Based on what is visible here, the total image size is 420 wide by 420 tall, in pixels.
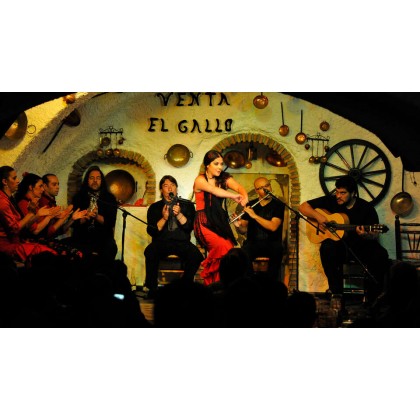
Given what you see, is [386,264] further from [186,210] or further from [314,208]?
[186,210]

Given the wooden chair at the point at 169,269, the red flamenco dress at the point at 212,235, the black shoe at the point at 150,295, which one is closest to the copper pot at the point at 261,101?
the red flamenco dress at the point at 212,235

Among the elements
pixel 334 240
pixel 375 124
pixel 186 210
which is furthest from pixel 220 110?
pixel 375 124

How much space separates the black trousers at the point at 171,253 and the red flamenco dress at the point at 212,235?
0.37 feet

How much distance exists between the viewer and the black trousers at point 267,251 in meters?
11.4

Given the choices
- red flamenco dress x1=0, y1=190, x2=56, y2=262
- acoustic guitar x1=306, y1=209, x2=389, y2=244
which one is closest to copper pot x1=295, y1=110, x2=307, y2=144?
acoustic guitar x1=306, y1=209, x2=389, y2=244

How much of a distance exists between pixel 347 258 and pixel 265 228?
1.03m

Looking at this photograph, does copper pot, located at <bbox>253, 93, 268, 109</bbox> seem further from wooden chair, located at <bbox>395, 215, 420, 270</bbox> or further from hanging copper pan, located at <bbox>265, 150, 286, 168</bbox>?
wooden chair, located at <bbox>395, 215, 420, 270</bbox>

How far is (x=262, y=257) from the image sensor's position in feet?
37.2

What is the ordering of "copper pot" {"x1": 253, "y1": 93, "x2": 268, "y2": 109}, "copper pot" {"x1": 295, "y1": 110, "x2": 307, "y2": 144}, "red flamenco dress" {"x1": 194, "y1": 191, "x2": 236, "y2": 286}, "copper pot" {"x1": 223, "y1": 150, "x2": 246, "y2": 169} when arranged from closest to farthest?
"red flamenco dress" {"x1": 194, "y1": 191, "x2": 236, "y2": 286} < "copper pot" {"x1": 253, "y1": 93, "x2": 268, "y2": 109} < "copper pot" {"x1": 295, "y1": 110, "x2": 307, "y2": 144} < "copper pot" {"x1": 223, "y1": 150, "x2": 246, "y2": 169}

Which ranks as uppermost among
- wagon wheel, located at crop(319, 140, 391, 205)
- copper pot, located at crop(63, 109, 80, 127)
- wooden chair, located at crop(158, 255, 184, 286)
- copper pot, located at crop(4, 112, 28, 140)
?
copper pot, located at crop(63, 109, 80, 127)

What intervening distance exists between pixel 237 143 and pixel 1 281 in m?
4.68

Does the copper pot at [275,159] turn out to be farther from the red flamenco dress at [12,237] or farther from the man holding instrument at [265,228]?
the red flamenco dress at [12,237]

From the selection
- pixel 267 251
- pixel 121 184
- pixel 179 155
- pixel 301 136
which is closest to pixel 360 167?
pixel 301 136

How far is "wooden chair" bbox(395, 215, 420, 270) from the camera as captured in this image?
11336 mm
